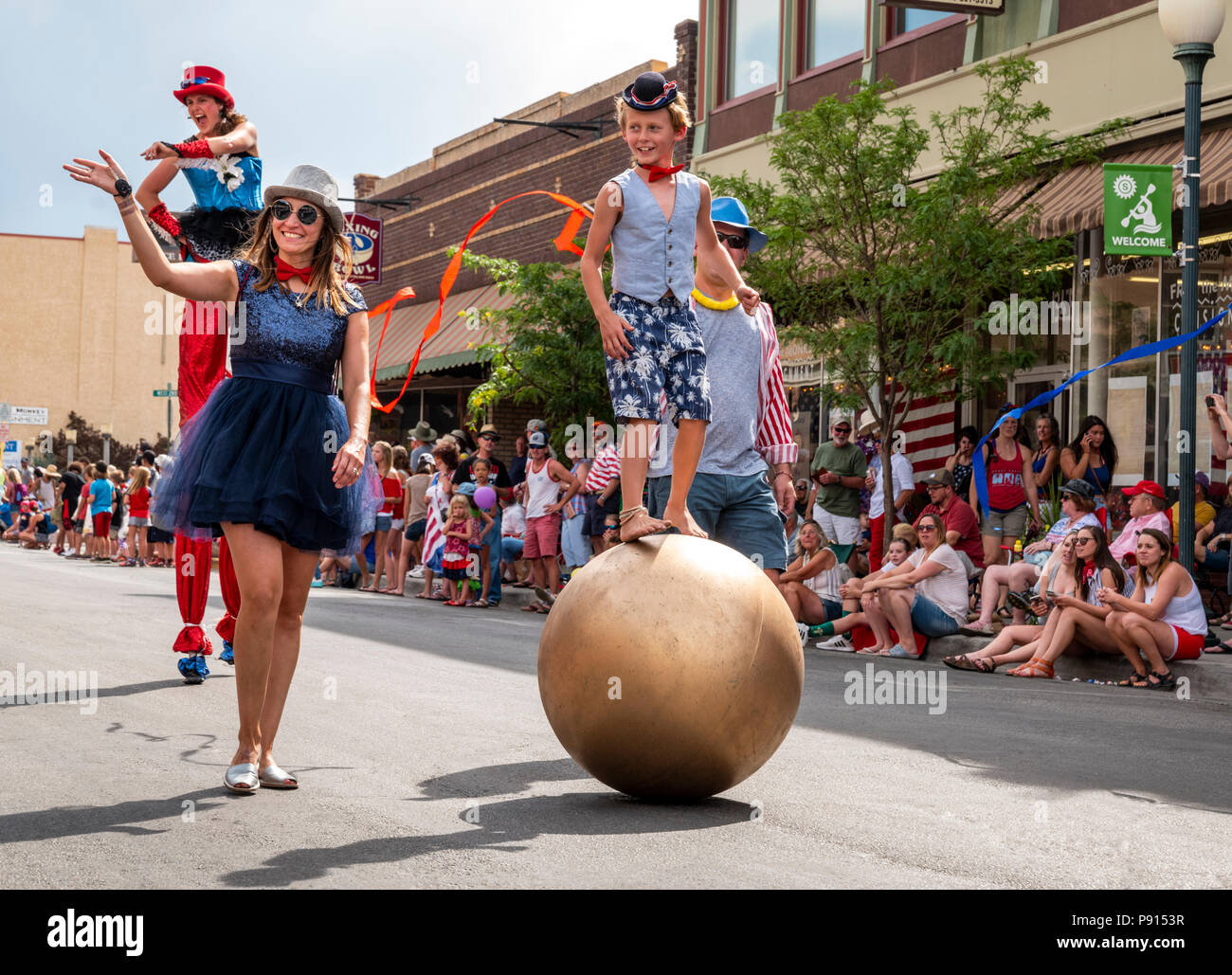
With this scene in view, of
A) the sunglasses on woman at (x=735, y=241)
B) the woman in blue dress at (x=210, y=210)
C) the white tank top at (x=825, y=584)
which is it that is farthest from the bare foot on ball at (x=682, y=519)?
the white tank top at (x=825, y=584)

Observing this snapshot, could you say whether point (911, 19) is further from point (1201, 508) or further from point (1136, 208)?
point (1201, 508)

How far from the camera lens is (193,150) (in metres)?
6.75

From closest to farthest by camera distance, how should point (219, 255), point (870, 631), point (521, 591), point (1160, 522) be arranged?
point (219, 255) < point (1160, 522) < point (870, 631) < point (521, 591)

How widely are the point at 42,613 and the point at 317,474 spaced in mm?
7848

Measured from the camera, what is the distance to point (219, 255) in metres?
7.43

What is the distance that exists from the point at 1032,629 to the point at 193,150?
24.5 ft

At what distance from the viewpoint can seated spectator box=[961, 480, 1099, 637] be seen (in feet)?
40.2

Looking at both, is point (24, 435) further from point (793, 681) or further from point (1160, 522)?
point (793, 681)

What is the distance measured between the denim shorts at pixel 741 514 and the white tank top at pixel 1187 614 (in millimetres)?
5590

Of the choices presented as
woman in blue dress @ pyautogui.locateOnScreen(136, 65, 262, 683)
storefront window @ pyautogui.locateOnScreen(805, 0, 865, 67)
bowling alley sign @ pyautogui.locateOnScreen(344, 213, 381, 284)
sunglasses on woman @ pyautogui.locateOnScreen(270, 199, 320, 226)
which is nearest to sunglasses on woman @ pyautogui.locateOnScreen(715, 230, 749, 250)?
sunglasses on woman @ pyautogui.locateOnScreen(270, 199, 320, 226)

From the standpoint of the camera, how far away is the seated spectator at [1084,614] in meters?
11.0

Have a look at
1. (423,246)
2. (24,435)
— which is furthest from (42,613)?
(24,435)

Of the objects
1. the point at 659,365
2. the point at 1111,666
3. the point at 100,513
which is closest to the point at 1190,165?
the point at 1111,666

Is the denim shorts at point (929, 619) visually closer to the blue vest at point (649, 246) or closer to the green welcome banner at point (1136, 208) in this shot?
the green welcome banner at point (1136, 208)
